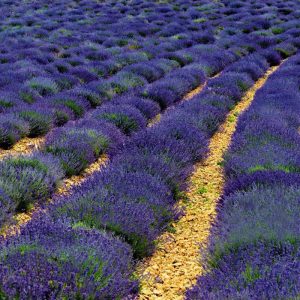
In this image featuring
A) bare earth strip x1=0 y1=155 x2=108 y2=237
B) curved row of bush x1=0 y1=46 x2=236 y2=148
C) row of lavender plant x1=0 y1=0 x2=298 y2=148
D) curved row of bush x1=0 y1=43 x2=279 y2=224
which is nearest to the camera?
bare earth strip x1=0 y1=155 x2=108 y2=237

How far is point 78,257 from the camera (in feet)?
10.2

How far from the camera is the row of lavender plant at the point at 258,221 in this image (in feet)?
9.41

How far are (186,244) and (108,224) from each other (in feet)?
3.07

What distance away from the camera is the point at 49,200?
5203 millimetres

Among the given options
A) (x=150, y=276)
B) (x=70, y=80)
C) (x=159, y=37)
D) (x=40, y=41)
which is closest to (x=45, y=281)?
(x=150, y=276)

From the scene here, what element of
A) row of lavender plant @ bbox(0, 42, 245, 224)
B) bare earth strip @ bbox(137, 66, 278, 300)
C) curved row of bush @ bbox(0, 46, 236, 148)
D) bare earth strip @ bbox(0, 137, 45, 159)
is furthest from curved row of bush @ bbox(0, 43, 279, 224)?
bare earth strip @ bbox(137, 66, 278, 300)

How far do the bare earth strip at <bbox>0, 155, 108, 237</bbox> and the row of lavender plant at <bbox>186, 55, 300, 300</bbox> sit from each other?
156 centimetres

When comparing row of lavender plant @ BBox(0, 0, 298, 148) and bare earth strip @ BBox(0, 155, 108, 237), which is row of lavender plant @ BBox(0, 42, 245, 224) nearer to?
bare earth strip @ BBox(0, 155, 108, 237)

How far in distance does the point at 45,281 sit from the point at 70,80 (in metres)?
8.24

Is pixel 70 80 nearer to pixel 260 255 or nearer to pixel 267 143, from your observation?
pixel 267 143

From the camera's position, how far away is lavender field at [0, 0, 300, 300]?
10.2 ft

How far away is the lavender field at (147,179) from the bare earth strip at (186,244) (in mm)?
16

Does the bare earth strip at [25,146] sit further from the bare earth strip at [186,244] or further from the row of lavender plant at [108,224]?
the bare earth strip at [186,244]

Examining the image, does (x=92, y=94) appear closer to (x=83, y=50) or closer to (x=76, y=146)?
(x=76, y=146)
